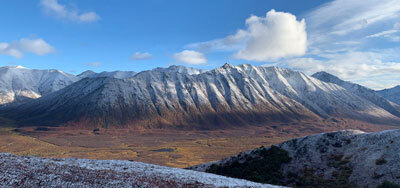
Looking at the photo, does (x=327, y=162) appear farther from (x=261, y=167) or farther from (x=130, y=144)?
(x=130, y=144)

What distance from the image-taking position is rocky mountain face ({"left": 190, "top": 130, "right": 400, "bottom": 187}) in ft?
107

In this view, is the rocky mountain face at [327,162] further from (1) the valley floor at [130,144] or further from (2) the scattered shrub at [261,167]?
(1) the valley floor at [130,144]

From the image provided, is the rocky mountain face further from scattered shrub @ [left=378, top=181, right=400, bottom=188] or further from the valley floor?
the valley floor

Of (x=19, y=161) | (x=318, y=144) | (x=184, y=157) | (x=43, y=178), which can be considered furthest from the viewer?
(x=184, y=157)

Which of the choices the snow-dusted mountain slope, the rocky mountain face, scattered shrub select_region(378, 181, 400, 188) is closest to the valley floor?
the rocky mountain face

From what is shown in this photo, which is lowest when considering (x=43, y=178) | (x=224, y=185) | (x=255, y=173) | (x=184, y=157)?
(x=184, y=157)

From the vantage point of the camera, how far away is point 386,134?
4025cm

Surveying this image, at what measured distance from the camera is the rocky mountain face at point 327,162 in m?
32.7

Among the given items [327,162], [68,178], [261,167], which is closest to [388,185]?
[327,162]

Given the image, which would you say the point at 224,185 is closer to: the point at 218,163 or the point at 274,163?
the point at 274,163

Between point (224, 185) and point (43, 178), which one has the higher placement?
point (43, 178)

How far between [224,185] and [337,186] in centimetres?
1798

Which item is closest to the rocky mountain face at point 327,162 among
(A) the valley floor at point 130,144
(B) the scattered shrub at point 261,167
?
(B) the scattered shrub at point 261,167

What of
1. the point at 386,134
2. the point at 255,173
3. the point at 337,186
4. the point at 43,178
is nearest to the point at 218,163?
the point at 255,173
